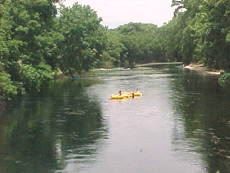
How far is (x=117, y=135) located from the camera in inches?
1410

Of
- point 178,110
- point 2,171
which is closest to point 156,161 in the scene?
point 2,171

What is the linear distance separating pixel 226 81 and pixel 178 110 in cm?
1896

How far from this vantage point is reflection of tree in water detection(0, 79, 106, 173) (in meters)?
28.6

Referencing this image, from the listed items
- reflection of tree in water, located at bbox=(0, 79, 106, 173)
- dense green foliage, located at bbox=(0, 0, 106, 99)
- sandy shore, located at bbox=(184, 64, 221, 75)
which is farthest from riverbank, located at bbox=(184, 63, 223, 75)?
reflection of tree in water, located at bbox=(0, 79, 106, 173)

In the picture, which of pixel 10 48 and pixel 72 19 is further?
pixel 72 19

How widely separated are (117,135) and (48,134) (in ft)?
17.1

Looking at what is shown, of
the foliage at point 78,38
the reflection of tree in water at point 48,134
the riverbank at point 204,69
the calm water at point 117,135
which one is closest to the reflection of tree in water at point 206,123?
the calm water at point 117,135

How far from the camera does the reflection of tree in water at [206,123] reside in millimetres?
28938

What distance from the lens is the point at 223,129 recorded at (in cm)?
3688

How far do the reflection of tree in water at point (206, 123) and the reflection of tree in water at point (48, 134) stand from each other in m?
6.65

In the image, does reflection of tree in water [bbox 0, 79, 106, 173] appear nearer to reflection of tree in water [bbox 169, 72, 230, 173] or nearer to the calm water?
the calm water

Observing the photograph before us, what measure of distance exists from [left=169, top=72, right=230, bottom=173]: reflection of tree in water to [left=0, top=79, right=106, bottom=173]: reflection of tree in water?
6652mm

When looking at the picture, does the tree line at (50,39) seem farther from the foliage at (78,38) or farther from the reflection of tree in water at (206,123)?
the reflection of tree in water at (206,123)

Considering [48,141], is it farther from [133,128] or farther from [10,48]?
[10,48]
